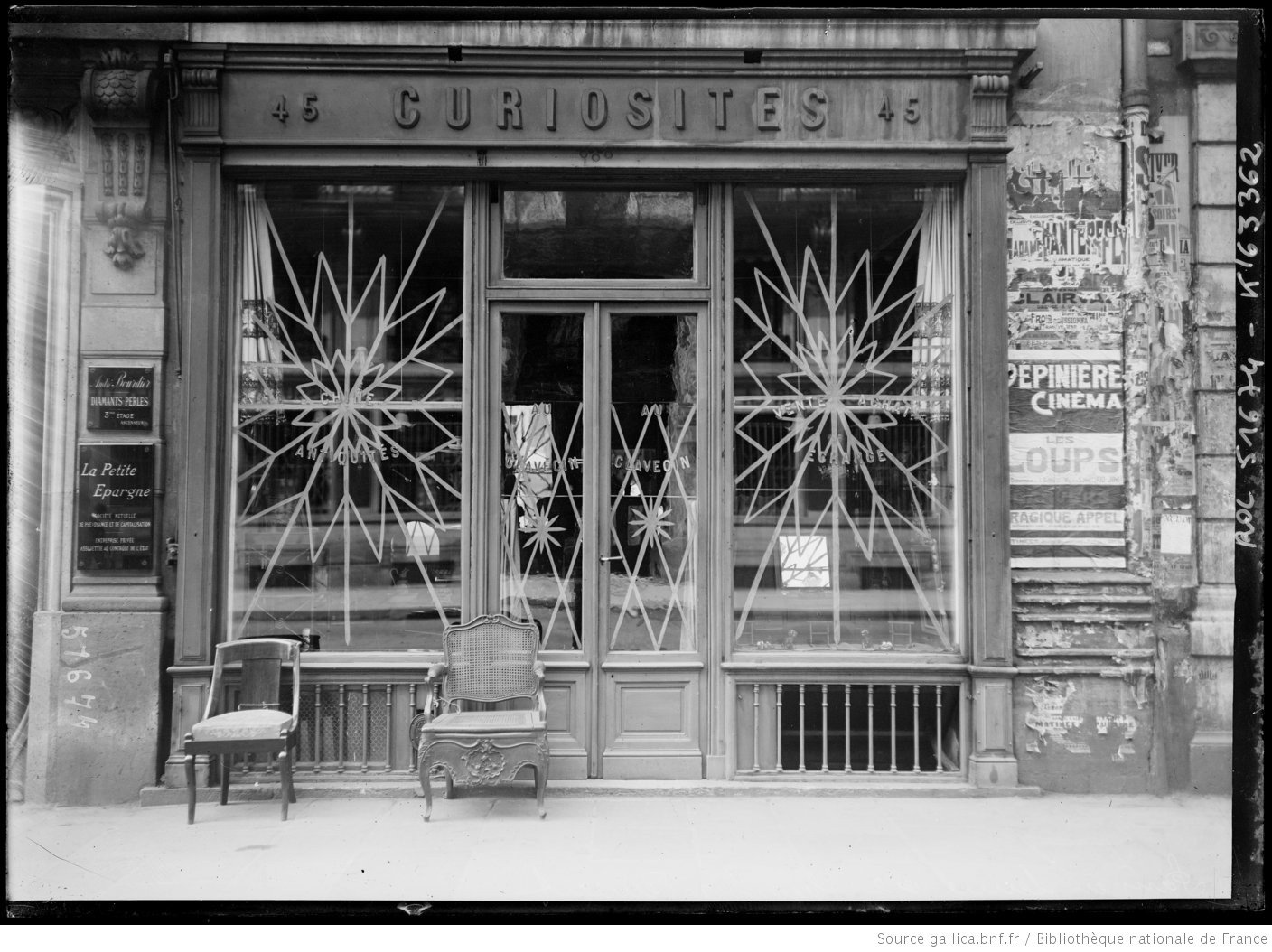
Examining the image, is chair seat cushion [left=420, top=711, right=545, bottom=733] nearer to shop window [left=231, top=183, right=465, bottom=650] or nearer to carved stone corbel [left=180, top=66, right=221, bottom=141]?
shop window [left=231, top=183, right=465, bottom=650]

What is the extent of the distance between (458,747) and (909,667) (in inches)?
109

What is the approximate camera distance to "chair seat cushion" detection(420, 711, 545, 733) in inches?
197

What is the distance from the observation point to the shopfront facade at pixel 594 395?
5.53 metres

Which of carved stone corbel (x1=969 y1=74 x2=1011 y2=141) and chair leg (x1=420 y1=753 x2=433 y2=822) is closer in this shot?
chair leg (x1=420 y1=753 x2=433 y2=822)

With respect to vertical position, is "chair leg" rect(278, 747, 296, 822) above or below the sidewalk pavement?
above

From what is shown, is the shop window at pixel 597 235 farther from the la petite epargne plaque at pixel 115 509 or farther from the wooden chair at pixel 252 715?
the wooden chair at pixel 252 715

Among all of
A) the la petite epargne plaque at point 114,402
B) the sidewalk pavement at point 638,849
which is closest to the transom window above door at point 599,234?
the la petite epargne plaque at point 114,402

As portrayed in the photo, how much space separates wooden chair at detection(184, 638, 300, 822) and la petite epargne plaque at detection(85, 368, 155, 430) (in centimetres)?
148

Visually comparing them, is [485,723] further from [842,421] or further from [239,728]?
[842,421]

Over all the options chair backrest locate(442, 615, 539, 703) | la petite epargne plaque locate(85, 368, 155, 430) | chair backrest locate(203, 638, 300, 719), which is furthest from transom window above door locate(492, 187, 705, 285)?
chair backrest locate(203, 638, 300, 719)

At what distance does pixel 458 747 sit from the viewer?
16.4 feet

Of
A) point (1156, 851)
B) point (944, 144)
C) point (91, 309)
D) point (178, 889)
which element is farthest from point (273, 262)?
point (1156, 851)

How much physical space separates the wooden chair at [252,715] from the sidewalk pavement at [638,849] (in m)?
0.34

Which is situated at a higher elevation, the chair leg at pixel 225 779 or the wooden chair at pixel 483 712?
the wooden chair at pixel 483 712
